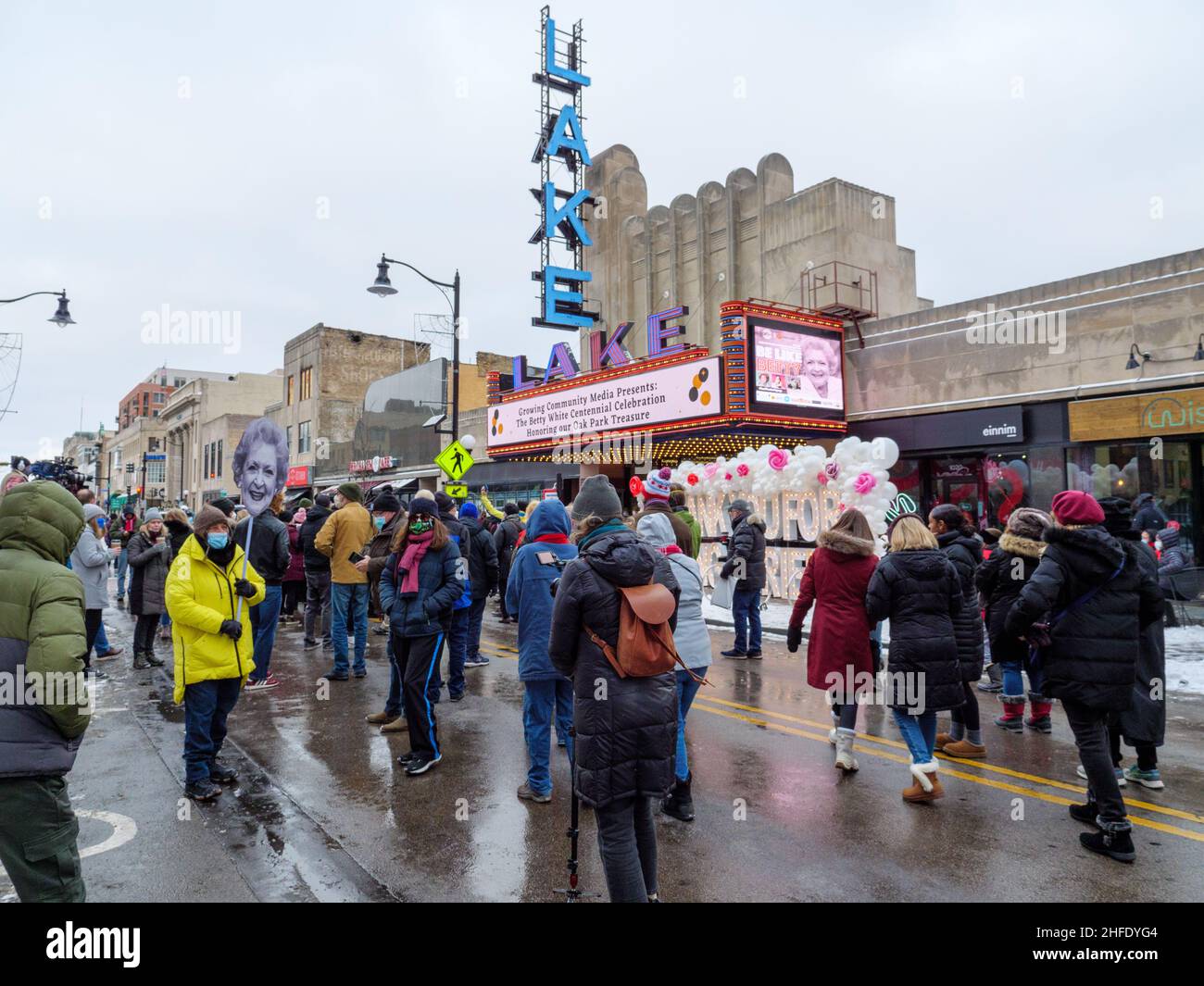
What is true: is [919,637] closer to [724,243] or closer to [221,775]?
[221,775]

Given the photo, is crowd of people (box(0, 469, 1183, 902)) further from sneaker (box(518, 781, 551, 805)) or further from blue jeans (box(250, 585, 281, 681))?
blue jeans (box(250, 585, 281, 681))

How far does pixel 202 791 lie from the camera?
4.98m

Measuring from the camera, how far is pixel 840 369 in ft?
58.1

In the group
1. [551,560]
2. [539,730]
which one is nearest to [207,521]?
[551,560]

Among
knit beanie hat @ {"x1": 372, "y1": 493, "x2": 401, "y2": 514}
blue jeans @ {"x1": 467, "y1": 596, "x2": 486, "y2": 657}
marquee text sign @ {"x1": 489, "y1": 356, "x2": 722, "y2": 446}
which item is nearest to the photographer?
knit beanie hat @ {"x1": 372, "y1": 493, "x2": 401, "y2": 514}

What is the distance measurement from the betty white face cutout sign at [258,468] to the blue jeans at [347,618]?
4.29 ft

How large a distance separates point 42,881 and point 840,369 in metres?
17.4

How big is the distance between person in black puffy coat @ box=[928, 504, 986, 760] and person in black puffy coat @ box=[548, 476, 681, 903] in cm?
302

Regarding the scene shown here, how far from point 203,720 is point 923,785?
4848 millimetres

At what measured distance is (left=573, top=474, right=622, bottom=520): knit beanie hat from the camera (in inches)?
145

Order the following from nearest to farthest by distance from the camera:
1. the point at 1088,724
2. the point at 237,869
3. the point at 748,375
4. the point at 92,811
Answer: the point at 237,869 → the point at 1088,724 → the point at 92,811 → the point at 748,375

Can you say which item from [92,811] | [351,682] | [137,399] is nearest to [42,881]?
[92,811]

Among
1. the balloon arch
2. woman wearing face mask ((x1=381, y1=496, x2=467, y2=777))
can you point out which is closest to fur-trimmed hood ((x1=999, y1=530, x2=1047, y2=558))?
woman wearing face mask ((x1=381, y1=496, x2=467, y2=777))
